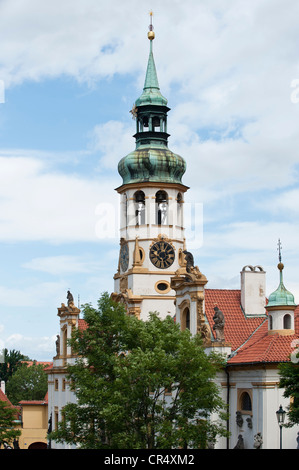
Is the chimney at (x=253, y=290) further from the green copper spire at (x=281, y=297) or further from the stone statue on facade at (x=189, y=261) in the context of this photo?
the green copper spire at (x=281, y=297)

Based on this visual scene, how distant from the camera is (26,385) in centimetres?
12431

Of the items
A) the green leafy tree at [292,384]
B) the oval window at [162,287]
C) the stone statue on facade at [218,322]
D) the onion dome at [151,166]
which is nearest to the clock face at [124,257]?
the oval window at [162,287]

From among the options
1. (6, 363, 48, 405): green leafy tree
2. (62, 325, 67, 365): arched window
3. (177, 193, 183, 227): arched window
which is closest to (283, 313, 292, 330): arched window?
(177, 193, 183, 227): arched window

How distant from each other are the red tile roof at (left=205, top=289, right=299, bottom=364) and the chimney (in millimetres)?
580

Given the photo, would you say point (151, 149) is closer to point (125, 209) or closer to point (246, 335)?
point (125, 209)

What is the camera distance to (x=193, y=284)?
57.6 meters

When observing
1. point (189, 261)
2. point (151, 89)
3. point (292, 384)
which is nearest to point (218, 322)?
point (189, 261)

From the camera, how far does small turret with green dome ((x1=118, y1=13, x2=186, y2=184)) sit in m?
73.9

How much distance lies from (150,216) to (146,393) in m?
28.8
